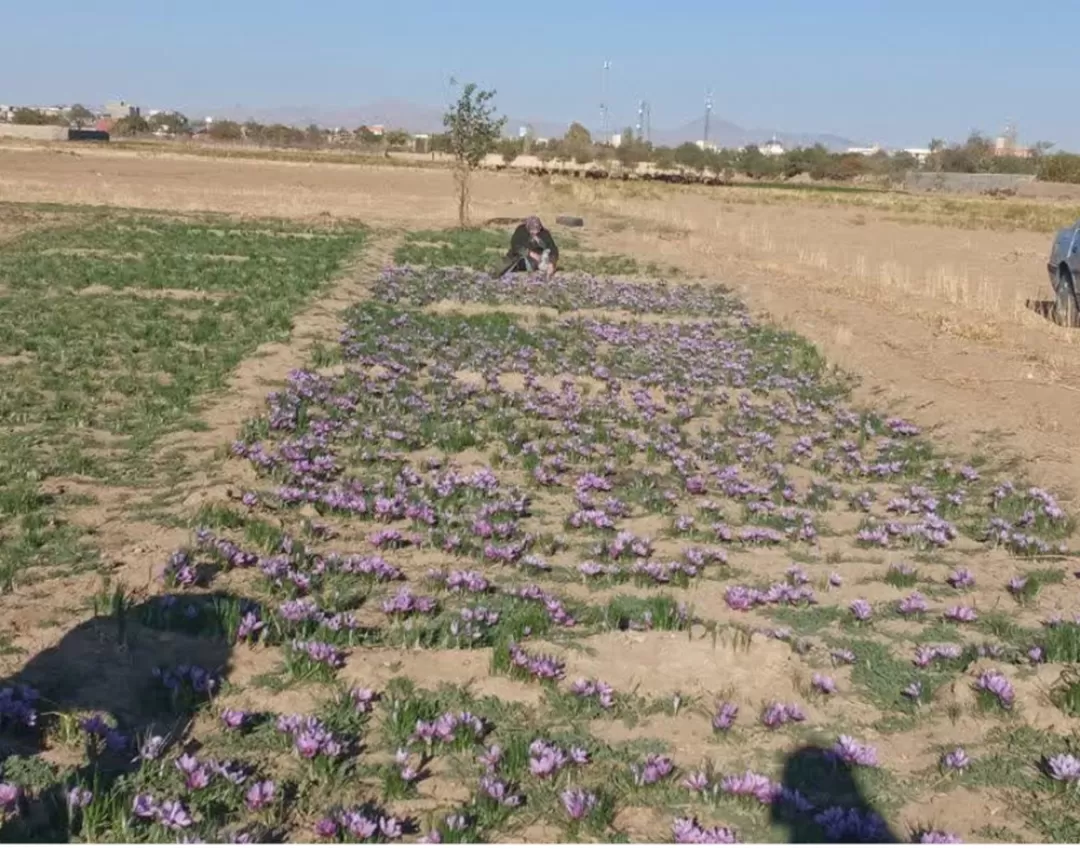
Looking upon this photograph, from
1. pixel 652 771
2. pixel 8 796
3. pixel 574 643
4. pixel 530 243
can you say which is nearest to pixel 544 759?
pixel 652 771

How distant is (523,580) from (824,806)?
2.96 meters

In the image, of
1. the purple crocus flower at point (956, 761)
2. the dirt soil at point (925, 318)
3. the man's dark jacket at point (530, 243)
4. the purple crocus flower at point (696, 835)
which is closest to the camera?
the purple crocus flower at point (696, 835)

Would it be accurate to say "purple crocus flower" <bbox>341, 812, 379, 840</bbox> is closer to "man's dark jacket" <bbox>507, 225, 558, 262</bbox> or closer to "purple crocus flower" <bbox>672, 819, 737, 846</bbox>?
"purple crocus flower" <bbox>672, 819, 737, 846</bbox>

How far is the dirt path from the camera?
612 cm

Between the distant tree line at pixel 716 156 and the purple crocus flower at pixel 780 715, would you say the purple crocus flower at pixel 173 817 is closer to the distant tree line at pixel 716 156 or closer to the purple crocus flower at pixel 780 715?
the purple crocus flower at pixel 780 715

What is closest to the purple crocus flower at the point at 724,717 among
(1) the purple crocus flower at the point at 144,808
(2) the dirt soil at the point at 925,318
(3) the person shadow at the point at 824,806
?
(3) the person shadow at the point at 824,806

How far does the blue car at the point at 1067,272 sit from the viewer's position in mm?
19922

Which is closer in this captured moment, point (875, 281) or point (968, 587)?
point (968, 587)

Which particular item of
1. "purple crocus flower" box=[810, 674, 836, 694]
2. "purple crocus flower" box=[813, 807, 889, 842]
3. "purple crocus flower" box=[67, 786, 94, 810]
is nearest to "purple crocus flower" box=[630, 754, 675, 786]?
"purple crocus flower" box=[813, 807, 889, 842]

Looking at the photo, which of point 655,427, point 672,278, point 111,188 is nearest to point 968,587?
point 655,427

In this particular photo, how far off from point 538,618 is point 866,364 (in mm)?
10421

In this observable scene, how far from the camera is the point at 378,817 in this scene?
14.1ft

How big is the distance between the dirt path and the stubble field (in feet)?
0.13

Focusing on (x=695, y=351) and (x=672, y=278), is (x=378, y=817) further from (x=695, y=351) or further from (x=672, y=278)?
Answer: (x=672, y=278)
